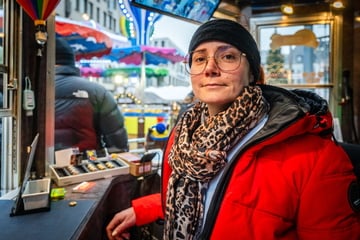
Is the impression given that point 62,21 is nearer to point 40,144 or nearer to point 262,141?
point 40,144

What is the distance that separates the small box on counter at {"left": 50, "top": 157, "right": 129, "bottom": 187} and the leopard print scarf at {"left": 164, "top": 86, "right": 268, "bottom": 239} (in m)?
0.74

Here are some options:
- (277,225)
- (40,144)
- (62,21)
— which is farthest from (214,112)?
(62,21)

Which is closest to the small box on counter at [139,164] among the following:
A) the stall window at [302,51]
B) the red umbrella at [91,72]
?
the stall window at [302,51]

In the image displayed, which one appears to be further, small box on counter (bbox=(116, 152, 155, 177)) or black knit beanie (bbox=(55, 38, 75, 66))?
black knit beanie (bbox=(55, 38, 75, 66))

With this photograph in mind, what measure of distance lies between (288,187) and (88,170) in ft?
4.07

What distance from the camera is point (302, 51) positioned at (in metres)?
4.20

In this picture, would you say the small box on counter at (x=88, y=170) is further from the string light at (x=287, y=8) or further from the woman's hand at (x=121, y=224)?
the string light at (x=287, y=8)

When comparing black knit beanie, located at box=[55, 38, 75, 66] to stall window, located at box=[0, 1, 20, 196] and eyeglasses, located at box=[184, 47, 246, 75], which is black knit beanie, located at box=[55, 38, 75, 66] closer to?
stall window, located at box=[0, 1, 20, 196]

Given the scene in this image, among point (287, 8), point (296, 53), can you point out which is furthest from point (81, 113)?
point (296, 53)

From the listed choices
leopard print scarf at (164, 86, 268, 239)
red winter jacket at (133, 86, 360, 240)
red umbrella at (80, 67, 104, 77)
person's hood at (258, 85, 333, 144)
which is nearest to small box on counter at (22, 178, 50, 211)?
leopard print scarf at (164, 86, 268, 239)

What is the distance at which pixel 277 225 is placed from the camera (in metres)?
0.90

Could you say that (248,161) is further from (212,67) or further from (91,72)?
(91,72)

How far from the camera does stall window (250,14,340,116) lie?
4012 millimetres

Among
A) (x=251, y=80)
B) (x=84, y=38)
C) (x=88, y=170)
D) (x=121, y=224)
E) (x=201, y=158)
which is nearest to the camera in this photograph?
(x=201, y=158)
